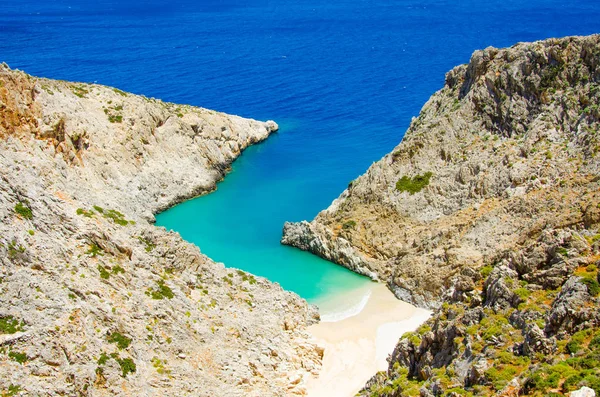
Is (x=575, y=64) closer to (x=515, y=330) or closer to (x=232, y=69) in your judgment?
(x=515, y=330)

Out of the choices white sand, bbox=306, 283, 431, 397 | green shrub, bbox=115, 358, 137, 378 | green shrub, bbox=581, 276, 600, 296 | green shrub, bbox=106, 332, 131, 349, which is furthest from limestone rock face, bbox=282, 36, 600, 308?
green shrub, bbox=115, 358, 137, 378

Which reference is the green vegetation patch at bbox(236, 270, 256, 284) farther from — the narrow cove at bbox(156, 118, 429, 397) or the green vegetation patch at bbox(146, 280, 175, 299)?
the green vegetation patch at bbox(146, 280, 175, 299)

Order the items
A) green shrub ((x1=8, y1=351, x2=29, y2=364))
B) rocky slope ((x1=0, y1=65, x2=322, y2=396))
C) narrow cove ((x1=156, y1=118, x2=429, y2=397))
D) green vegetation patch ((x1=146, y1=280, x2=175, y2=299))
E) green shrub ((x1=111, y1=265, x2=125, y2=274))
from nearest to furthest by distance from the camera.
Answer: green shrub ((x1=8, y1=351, x2=29, y2=364)) → rocky slope ((x1=0, y1=65, x2=322, y2=396)) → green shrub ((x1=111, y1=265, x2=125, y2=274)) → green vegetation patch ((x1=146, y1=280, x2=175, y2=299)) → narrow cove ((x1=156, y1=118, x2=429, y2=397))

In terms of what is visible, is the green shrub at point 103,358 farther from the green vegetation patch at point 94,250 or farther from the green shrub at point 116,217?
the green shrub at point 116,217

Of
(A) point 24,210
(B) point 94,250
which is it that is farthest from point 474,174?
(A) point 24,210

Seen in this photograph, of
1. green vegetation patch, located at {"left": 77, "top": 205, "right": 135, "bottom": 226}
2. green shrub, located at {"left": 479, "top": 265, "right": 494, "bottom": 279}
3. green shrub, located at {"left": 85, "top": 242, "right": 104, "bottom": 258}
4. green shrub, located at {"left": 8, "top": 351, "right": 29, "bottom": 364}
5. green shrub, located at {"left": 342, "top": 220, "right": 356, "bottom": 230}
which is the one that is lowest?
green shrub, located at {"left": 8, "top": 351, "right": 29, "bottom": 364}

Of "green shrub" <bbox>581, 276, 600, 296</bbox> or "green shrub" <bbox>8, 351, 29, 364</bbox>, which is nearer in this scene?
"green shrub" <bbox>581, 276, 600, 296</bbox>
